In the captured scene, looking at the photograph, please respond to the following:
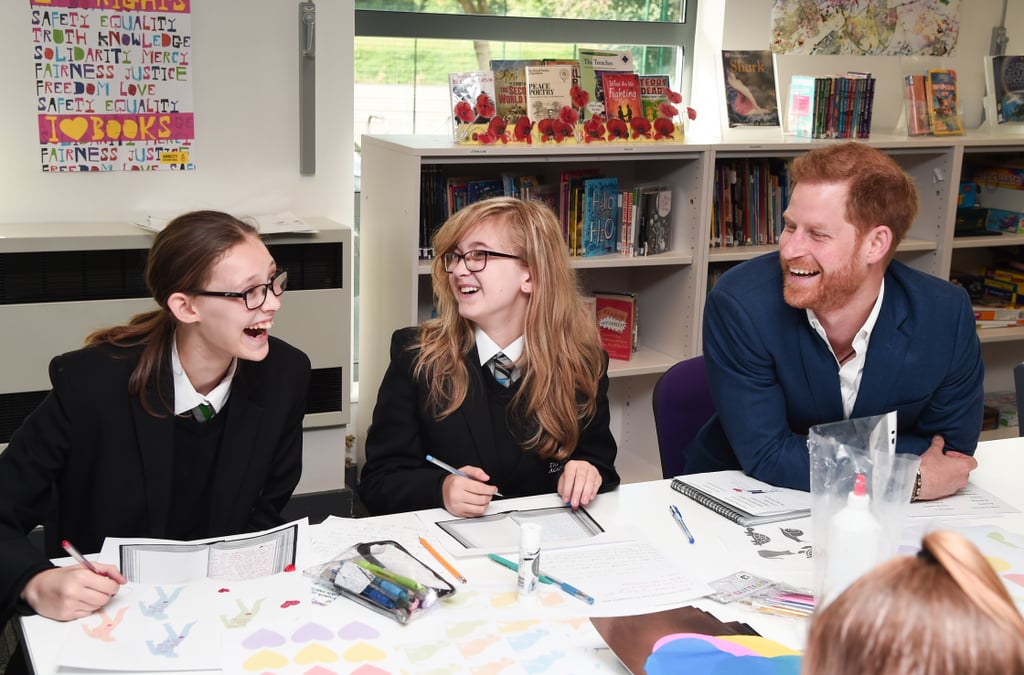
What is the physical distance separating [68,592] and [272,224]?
182cm

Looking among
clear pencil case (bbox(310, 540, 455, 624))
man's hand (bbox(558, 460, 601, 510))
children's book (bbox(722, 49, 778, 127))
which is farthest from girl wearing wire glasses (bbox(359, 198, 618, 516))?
children's book (bbox(722, 49, 778, 127))

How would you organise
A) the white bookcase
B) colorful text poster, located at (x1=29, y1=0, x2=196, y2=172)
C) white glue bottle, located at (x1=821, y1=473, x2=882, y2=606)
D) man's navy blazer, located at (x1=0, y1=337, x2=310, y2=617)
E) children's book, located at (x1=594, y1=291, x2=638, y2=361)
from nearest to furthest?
white glue bottle, located at (x1=821, y1=473, x2=882, y2=606), man's navy blazer, located at (x1=0, y1=337, x2=310, y2=617), the white bookcase, colorful text poster, located at (x1=29, y1=0, x2=196, y2=172), children's book, located at (x1=594, y1=291, x2=638, y2=361)

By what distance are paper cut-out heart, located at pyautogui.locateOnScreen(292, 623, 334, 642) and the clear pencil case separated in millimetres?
88

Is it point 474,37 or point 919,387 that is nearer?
point 919,387

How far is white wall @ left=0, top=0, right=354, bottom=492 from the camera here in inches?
119

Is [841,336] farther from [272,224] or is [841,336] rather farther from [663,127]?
[272,224]

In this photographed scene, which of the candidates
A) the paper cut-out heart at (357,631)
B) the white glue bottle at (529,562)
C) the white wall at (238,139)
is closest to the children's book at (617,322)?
the white wall at (238,139)

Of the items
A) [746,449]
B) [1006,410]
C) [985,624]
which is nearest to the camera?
[985,624]

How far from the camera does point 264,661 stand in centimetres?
137

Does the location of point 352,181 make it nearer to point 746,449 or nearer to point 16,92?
point 16,92

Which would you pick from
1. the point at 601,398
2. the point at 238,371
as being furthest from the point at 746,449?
the point at 238,371

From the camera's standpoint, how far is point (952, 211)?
3898 millimetres

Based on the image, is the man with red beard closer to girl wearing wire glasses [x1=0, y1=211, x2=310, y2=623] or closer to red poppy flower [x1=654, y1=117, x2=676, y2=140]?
girl wearing wire glasses [x1=0, y1=211, x2=310, y2=623]

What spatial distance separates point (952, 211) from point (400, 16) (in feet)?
6.97
